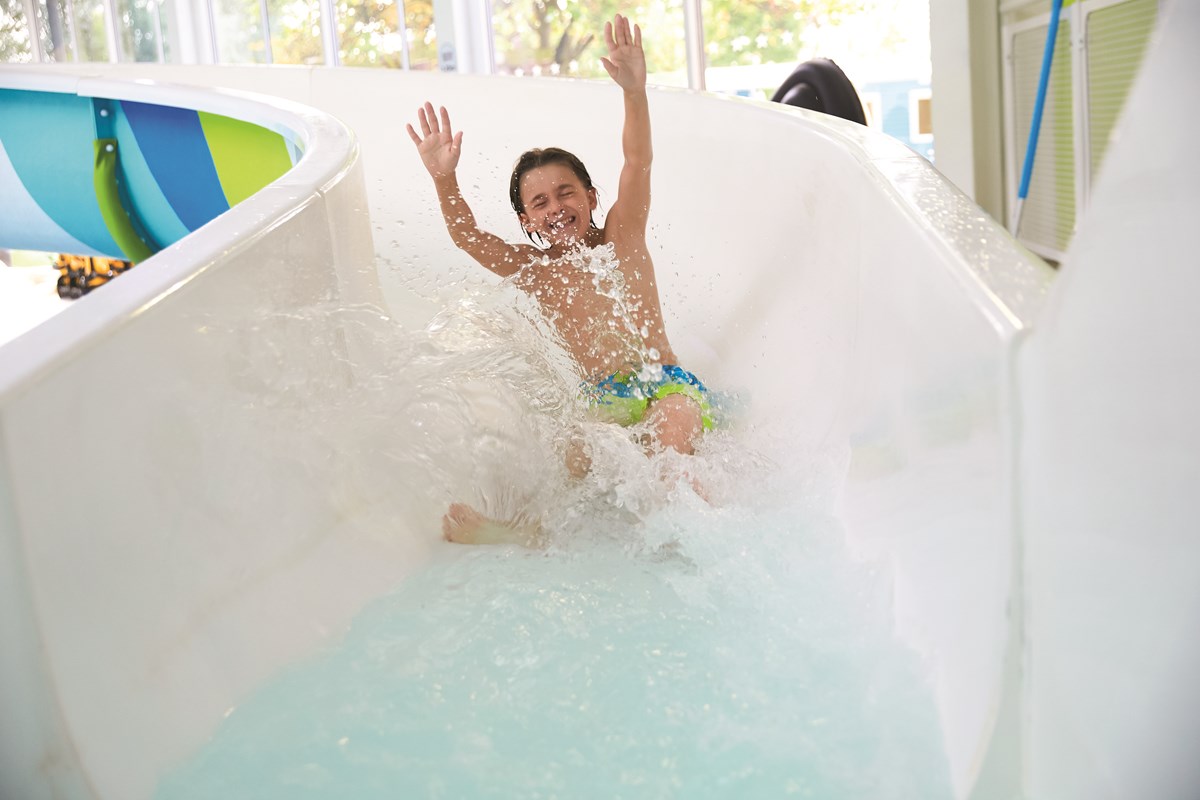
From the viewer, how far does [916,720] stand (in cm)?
75

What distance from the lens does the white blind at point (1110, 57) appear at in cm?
225

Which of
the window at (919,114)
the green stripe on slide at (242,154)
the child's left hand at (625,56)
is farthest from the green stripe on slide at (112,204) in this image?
the window at (919,114)

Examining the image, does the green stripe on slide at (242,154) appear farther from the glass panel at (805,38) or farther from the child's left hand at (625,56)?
the glass panel at (805,38)

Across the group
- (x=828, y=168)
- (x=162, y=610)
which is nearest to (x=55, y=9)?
(x=828, y=168)

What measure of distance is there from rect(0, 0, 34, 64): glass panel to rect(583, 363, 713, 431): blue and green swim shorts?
22.6 ft

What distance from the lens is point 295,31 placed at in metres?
6.11

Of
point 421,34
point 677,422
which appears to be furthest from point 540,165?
point 421,34

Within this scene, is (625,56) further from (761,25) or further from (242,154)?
Result: (761,25)

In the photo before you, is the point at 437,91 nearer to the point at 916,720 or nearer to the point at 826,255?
the point at 826,255

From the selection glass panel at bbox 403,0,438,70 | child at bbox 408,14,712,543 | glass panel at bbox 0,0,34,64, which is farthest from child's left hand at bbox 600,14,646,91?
glass panel at bbox 0,0,34,64

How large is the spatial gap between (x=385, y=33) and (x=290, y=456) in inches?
204

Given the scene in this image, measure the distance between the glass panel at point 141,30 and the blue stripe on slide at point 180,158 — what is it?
482 cm

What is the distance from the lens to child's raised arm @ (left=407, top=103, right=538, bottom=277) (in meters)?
1.89

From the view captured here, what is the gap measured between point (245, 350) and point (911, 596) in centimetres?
61
